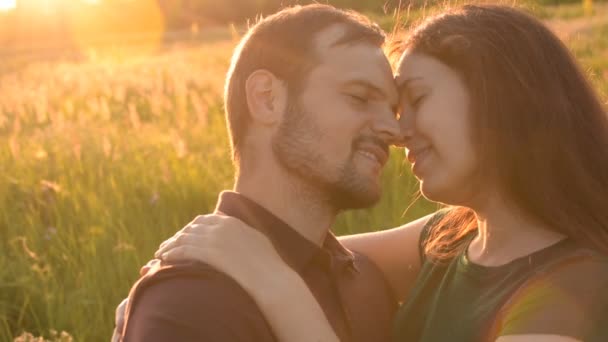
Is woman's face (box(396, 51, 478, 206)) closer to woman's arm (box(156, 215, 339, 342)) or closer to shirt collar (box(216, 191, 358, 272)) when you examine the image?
shirt collar (box(216, 191, 358, 272))

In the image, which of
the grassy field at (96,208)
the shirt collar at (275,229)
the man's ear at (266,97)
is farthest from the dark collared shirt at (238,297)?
the grassy field at (96,208)

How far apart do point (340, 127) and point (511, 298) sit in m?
0.81

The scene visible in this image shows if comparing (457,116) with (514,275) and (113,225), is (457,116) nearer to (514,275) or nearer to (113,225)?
(514,275)

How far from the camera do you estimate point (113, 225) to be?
561 cm

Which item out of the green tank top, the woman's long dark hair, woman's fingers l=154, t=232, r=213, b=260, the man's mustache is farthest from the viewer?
the man's mustache

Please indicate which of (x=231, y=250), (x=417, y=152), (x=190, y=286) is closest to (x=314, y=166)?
(x=417, y=152)

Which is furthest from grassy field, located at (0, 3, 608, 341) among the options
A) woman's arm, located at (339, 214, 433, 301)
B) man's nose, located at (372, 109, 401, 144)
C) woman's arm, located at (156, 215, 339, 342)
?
→ woman's arm, located at (156, 215, 339, 342)

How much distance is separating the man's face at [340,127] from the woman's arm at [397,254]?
0.71 metres

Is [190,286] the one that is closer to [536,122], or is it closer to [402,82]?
[402,82]

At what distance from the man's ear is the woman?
45 centimetres

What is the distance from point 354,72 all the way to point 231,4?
187 ft

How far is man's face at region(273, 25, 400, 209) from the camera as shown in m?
3.18

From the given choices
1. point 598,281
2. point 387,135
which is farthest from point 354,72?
point 598,281

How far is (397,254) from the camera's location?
12.9 feet
